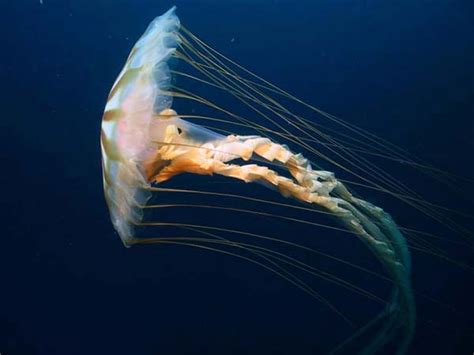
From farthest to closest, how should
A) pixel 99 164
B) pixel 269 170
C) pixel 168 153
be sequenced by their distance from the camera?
1. pixel 99 164
2. pixel 168 153
3. pixel 269 170

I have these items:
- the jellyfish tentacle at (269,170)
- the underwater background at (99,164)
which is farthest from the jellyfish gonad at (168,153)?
the underwater background at (99,164)

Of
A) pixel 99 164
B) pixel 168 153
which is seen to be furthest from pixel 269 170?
pixel 99 164

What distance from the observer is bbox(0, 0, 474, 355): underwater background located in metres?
3.63

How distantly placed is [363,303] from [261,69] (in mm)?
2160

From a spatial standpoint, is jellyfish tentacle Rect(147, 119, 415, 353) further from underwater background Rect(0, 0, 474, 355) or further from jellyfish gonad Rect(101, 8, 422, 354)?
underwater background Rect(0, 0, 474, 355)

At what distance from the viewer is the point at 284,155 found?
7.96 ft

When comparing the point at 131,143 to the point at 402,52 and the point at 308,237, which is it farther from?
the point at 402,52

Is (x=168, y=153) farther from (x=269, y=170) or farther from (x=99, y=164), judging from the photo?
(x=99, y=164)

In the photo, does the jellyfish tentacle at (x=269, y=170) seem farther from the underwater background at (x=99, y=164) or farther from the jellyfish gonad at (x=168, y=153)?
the underwater background at (x=99, y=164)

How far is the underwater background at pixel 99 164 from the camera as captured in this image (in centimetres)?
363

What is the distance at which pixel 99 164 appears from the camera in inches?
152

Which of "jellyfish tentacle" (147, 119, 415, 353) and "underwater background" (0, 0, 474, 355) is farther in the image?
"underwater background" (0, 0, 474, 355)

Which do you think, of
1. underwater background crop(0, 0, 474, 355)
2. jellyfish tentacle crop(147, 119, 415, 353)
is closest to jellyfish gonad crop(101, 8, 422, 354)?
jellyfish tentacle crop(147, 119, 415, 353)

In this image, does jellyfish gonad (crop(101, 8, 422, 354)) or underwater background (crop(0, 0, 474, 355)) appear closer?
jellyfish gonad (crop(101, 8, 422, 354))
